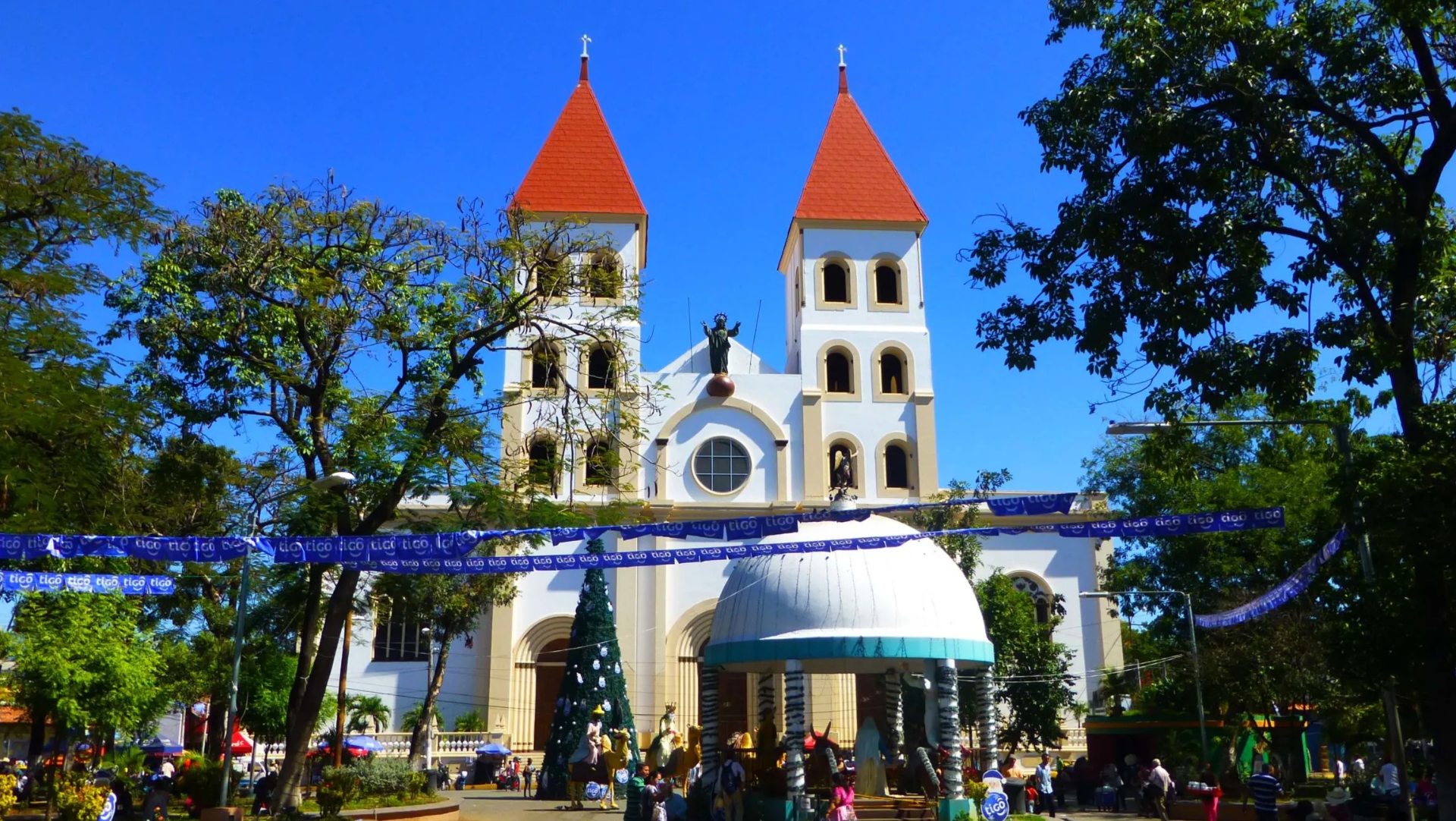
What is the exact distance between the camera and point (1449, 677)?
1138cm

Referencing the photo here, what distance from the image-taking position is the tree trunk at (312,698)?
16062mm

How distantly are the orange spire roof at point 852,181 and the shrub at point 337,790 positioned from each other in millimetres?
24775

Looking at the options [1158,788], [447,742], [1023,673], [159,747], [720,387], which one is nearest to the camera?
[1158,788]

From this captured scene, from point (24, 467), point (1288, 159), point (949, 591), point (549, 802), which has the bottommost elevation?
point (549, 802)

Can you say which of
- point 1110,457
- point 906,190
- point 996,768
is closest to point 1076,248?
point 996,768

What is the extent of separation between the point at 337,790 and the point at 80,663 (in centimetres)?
550

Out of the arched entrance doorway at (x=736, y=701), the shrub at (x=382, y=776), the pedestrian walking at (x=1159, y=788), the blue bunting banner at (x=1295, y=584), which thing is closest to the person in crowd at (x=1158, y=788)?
the pedestrian walking at (x=1159, y=788)

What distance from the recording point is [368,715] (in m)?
34.1

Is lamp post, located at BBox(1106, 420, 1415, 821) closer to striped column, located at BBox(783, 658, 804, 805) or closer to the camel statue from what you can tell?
striped column, located at BBox(783, 658, 804, 805)

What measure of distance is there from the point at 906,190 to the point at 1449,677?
30.8 metres

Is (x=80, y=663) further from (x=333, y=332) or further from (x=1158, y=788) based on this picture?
(x=1158, y=788)

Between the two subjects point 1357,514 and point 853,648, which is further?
point 853,648

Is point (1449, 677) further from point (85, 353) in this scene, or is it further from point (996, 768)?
point (85, 353)

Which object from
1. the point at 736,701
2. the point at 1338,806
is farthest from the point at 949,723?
Result: the point at 736,701
